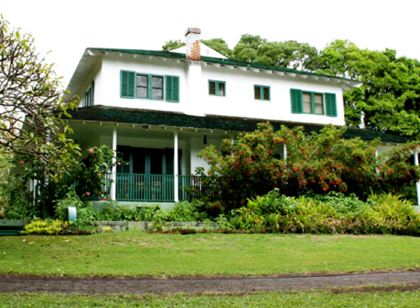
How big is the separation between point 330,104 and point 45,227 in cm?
1642

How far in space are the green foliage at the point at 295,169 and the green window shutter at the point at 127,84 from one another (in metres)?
4.98

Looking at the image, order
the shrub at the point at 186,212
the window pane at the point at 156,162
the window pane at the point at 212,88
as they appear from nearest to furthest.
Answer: the shrub at the point at 186,212 < the window pane at the point at 156,162 < the window pane at the point at 212,88

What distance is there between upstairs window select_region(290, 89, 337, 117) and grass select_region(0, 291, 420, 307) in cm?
1857

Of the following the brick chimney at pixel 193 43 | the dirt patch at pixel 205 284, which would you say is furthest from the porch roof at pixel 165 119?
the dirt patch at pixel 205 284

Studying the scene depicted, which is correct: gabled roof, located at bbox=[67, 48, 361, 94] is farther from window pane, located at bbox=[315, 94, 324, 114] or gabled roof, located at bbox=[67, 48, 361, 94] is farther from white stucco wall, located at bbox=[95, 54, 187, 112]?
window pane, located at bbox=[315, 94, 324, 114]

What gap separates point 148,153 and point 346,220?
8829mm

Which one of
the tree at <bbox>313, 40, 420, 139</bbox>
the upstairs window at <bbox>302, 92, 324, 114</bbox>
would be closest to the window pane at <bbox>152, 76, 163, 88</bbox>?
the upstairs window at <bbox>302, 92, 324, 114</bbox>

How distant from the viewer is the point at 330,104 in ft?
91.2

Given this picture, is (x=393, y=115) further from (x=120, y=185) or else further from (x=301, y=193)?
(x=120, y=185)

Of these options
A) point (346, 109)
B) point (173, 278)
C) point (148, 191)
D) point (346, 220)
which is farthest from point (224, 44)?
point (173, 278)

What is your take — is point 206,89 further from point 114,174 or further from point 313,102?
point 114,174

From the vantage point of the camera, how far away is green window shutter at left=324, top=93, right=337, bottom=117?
27609mm

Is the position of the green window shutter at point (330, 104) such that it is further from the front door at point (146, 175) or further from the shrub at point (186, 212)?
the shrub at point (186, 212)

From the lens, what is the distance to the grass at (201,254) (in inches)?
454
